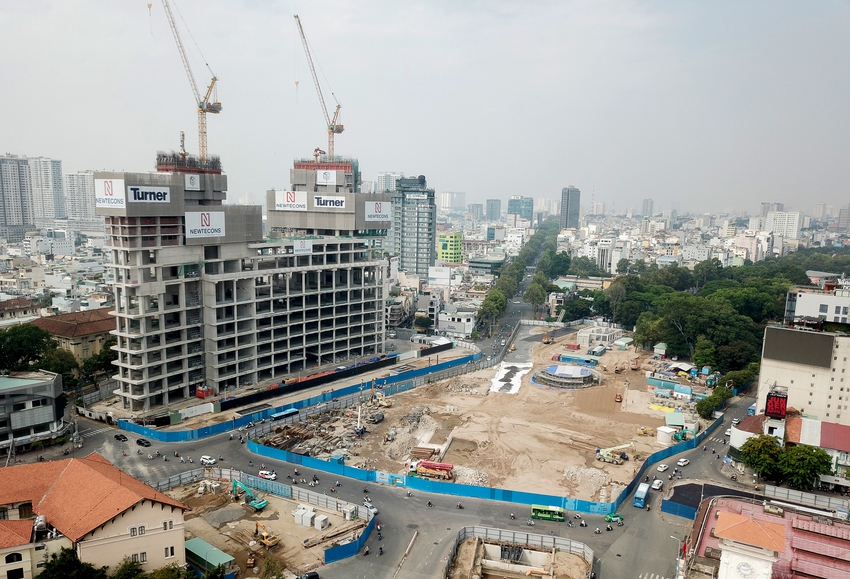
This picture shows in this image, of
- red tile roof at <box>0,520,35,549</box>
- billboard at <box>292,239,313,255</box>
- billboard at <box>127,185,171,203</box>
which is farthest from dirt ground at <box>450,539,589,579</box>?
billboard at <box>292,239,313,255</box>

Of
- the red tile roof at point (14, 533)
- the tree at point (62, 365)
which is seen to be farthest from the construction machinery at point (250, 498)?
the tree at point (62, 365)

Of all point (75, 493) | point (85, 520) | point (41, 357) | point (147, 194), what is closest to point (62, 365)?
point (41, 357)

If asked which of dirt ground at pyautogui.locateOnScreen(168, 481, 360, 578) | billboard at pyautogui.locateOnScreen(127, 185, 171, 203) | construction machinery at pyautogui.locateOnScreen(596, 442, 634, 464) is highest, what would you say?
billboard at pyautogui.locateOnScreen(127, 185, 171, 203)

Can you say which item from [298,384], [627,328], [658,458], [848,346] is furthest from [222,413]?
[627,328]

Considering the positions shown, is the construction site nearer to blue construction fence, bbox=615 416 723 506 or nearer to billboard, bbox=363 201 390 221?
blue construction fence, bbox=615 416 723 506

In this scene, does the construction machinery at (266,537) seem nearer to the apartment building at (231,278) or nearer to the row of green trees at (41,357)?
the apartment building at (231,278)

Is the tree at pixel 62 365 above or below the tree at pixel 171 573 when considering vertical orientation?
above
